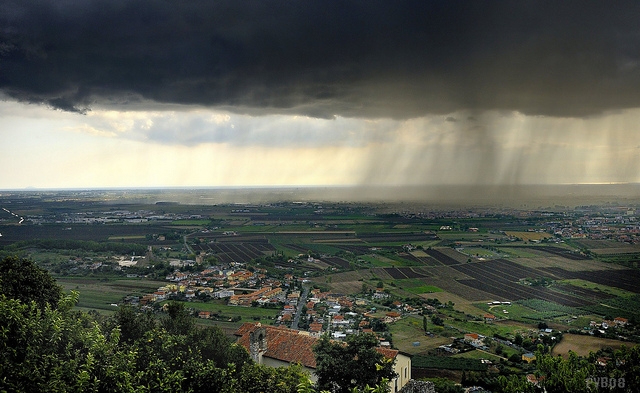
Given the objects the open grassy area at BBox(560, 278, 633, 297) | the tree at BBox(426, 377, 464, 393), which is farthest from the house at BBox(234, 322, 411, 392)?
the open grassy area at BBox(560, 278, 633, 297)

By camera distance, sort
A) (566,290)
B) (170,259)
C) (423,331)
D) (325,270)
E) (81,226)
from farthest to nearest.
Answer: (81,226) < (170,259) < (325,270) < (566,290) < (423,331)

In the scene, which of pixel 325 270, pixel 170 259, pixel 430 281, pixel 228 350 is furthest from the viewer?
pixel 170 259

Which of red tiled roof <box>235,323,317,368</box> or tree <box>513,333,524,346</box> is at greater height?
red tiled roof <box>235,323,317,368</box>

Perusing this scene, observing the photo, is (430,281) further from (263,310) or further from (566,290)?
(263,310)

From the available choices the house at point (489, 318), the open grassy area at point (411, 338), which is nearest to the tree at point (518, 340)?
the house at point (489, 318)

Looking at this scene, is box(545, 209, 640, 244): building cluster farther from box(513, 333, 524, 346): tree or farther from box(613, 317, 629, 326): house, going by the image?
box(513, 333, 524, 346): tree

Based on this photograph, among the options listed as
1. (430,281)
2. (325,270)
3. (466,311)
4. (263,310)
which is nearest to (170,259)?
(325,270)

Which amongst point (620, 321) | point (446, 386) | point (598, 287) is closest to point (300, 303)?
point (446, 386)
